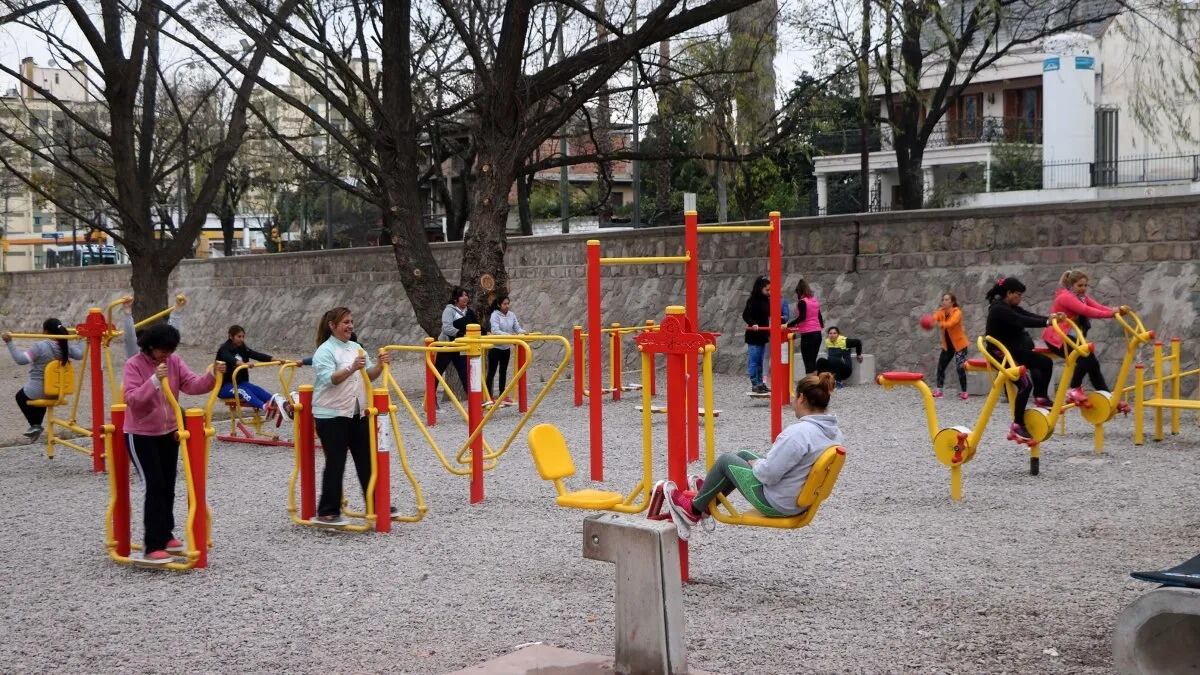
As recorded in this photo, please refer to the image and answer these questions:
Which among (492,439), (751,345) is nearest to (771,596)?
(492,439)

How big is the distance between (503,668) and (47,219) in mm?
98269

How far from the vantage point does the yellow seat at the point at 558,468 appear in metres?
7.21

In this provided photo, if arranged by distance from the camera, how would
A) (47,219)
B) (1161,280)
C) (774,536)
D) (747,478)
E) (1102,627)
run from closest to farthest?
(1102,627) → (747,478) → (774,536) → (1161,280) → (47,219)

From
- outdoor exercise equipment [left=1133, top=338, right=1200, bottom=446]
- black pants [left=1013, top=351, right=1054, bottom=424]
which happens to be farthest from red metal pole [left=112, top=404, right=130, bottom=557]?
outdoor exercise equipment [left=1133, top=338, right=1200, bottom=446]

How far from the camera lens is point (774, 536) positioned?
8273 mm

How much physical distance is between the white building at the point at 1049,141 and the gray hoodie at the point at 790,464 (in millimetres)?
26371

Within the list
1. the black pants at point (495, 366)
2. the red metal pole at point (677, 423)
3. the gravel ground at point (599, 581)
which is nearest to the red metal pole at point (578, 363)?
the black pants at point (495, 366)

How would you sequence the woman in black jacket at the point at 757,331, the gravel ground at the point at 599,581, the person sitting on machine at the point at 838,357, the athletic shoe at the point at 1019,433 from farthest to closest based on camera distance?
the person sitting on machine at the point at 838,357 < the woman in black jacket at the point at 757,331 < the athletic shoe at the point at 1019,433 < the gravel ground at the point at 599,581

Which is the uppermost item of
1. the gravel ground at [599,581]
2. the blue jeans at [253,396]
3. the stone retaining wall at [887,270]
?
the stone retaining wall at [887,270]

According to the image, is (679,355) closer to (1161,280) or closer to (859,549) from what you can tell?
(859,549)

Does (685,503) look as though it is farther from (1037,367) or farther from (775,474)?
(1037,367)

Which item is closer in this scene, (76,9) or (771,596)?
(771,596)

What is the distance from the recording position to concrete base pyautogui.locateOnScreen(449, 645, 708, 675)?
535 centimetres

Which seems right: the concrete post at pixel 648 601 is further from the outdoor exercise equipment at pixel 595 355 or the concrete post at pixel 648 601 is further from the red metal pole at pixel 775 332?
the red metal pole at pixel 775 332
